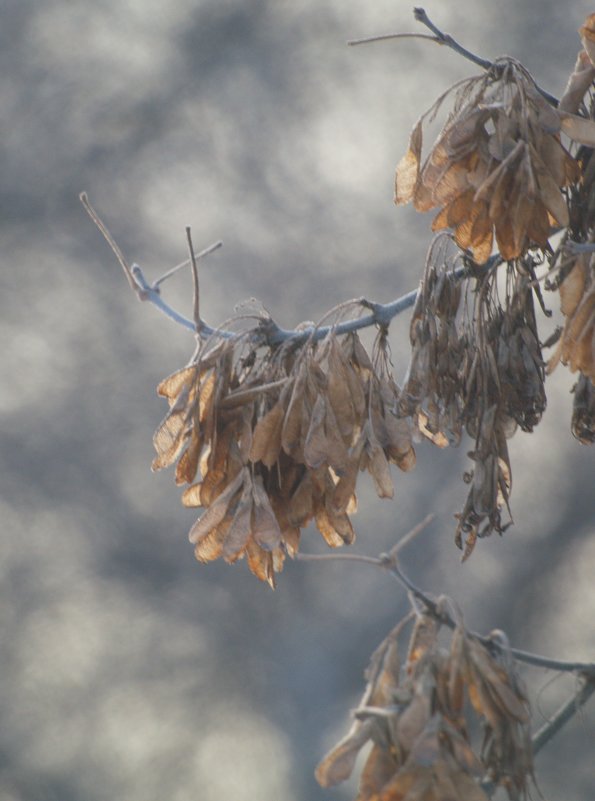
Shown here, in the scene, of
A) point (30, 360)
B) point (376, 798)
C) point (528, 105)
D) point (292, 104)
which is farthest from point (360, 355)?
point (292, 104)

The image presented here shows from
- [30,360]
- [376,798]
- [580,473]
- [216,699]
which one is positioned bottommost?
[376,798]

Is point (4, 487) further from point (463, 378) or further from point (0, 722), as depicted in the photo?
point (463, 378)

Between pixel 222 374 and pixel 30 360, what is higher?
pixel 30 360

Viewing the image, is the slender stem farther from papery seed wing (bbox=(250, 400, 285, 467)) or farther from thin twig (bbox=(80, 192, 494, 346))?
papery seed wing (bbox=(250, 400, 285, 467))

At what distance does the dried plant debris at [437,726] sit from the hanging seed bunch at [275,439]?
12.6 inches

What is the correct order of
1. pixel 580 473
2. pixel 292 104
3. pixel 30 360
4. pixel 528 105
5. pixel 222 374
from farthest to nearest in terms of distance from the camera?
1. pixel 292 104
2. pixel 30 360
3. pixel 580 473
4. pixel 222 374
5. pixel 528 105

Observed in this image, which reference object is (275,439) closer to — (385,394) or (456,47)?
(385,394)

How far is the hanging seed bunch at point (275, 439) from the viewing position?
5.30 ft

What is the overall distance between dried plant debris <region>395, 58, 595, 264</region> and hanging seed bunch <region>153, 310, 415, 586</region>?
0.86 feet

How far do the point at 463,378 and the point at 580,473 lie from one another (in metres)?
4.59

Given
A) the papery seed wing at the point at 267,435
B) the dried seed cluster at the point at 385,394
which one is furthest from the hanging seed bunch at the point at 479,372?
the papery seed wing at the point at 267,435

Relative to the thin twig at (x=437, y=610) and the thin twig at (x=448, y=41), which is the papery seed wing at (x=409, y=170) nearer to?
the thin twig at (x=448, y=41)

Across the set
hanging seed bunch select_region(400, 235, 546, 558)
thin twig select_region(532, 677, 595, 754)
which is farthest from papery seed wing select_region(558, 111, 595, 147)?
thin twig select_region(532, 677, 595, 754)

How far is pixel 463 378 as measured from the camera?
1.71 metres
